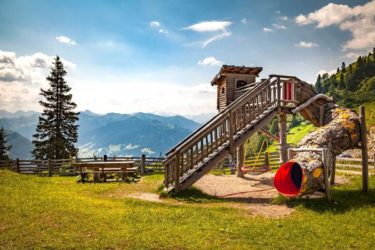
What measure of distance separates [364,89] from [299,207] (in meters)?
150

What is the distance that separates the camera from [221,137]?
550 inches

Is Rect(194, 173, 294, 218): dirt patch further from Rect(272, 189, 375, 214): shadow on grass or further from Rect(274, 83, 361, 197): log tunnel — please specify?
Rect(274, 83, 361, 197): log tunnel

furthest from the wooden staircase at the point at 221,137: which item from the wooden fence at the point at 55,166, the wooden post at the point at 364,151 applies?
the wooden fence at the point at 55,166

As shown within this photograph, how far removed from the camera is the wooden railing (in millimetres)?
13055

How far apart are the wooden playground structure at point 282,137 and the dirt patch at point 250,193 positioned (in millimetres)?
1011

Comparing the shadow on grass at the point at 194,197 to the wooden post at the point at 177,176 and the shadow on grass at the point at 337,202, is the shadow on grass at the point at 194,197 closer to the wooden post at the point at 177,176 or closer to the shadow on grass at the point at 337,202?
the wooden post at the point at 177,176

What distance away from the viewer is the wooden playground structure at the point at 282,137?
11.0m

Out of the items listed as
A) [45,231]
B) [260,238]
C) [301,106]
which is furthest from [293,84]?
[45,231]

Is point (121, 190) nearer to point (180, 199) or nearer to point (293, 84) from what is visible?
point (180, 199)

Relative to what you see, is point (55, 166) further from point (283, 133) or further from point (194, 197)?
point (283, 133)

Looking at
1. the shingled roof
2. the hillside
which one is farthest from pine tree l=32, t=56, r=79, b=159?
the hillside

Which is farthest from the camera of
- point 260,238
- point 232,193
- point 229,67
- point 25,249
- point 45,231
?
point 229,67

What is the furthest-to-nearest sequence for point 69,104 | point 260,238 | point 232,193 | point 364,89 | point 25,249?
point 364,89
point 69,104
point 232,193
point 260,238
point 25,249

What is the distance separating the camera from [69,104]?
39906mm
